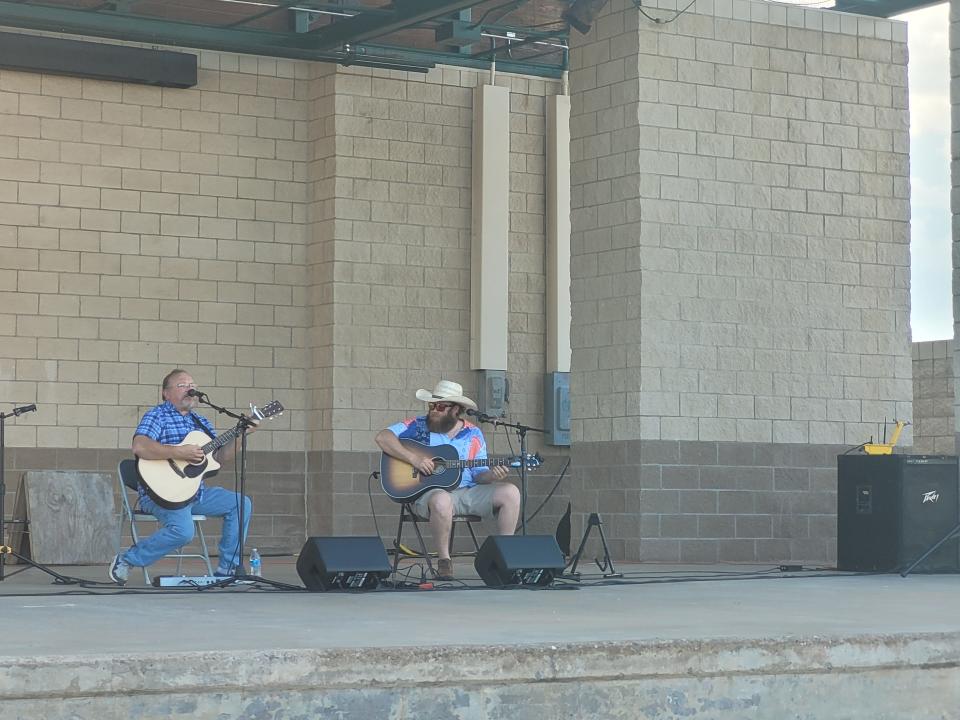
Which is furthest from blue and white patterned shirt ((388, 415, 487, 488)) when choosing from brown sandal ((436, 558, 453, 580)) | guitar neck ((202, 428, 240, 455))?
guitar neck ((202, 428, 240, 455))

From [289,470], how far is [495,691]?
7.58 m

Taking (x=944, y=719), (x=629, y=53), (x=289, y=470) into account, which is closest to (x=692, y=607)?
(x=944, y=719)

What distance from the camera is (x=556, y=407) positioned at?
508 inches

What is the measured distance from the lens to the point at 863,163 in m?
11.4

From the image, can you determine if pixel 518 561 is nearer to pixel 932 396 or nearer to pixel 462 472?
pixel 462 472

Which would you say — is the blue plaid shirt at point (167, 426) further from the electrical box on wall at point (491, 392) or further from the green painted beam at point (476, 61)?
the electrical box on wall at point (491, 392)

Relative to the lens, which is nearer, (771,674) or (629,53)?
(771,674)

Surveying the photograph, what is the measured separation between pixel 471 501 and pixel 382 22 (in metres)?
3.89

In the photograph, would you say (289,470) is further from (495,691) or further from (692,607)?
(495,691)

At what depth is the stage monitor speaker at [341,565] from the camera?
7738 mm

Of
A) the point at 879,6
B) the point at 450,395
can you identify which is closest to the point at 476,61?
the point at 879,6

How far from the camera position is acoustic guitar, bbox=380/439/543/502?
8852 mm

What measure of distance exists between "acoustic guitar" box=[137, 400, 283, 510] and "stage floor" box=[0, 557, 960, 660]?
0.47 m

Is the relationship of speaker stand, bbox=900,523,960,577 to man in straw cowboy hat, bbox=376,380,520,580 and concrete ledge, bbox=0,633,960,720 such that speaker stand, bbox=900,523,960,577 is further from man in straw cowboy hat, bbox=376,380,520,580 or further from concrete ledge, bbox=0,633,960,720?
concrete ledge, bbox=0,633,960,720
